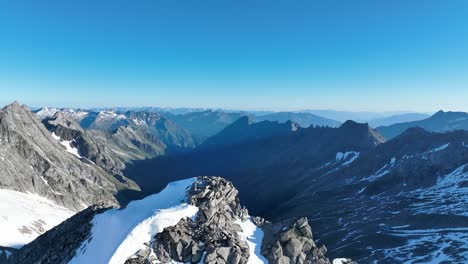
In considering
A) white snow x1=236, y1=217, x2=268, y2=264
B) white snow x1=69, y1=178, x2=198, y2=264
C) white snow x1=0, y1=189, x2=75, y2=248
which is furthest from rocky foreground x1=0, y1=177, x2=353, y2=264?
white snow x1=0, y1=189, x2=75, y2=248

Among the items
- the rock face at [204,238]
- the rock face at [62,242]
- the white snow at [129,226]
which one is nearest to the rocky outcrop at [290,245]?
the rock face at [204,238]

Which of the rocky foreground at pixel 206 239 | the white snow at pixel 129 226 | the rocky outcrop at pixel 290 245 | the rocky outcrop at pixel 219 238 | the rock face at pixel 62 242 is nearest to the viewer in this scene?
the white snow at pixel 129 226

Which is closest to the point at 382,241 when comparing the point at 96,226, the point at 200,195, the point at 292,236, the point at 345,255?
the point at 345,255

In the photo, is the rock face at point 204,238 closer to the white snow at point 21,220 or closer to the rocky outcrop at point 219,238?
the rocky outcrop at point 219,238

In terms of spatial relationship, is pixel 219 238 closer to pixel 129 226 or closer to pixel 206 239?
pixel 206 239

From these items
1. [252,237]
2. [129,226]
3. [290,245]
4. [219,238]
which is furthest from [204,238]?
[290,245]

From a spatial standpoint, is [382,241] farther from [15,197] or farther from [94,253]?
[15,197]

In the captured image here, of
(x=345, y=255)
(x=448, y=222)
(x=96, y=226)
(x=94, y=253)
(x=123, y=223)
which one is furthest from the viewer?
(x=448, y=222)
